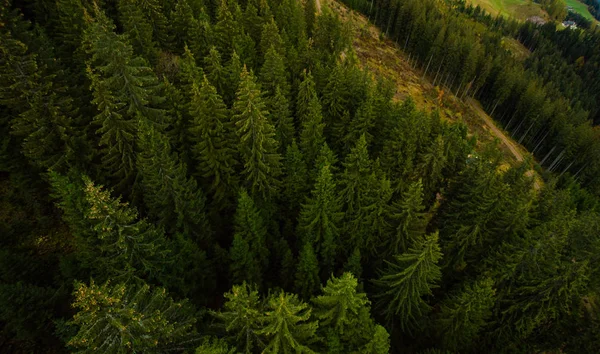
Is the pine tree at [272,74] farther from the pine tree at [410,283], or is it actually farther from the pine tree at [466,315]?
the pine tree at [466,315]

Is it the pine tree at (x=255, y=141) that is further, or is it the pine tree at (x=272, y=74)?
the pine tree at (x=272, y=74)

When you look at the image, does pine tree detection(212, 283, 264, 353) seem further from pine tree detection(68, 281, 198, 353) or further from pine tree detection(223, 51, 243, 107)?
pine tree detection(223, 51, 243, 107)

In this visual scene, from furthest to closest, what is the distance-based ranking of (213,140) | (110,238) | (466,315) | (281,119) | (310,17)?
(310,17)
(281,119)
(213,140)
(466,315)
(110,238)

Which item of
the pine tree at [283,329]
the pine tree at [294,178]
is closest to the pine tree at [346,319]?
the pine tree at [283,329]

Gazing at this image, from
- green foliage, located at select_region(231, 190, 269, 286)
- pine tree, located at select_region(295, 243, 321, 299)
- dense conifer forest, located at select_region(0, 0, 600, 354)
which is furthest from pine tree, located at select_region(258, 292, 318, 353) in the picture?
green foliage, located at select_region(231, 190, 269, 286)

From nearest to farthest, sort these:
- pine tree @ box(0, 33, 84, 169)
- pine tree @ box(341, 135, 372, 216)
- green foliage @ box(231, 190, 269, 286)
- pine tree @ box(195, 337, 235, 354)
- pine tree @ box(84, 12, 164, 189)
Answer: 1. pine tree @ box(195, 337, 235, 354)
2. pine tree @ box(0, 33, 84, 169)
3. pine tree @ box(84, 12, 164, 189)
4. green foliage @ box(231, 190, 269, 286)
5. pine tree @ box(341, 135, 372, 216)

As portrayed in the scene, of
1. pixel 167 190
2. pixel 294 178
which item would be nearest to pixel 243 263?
pixel 167 190

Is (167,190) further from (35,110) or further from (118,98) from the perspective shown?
(35,110)
